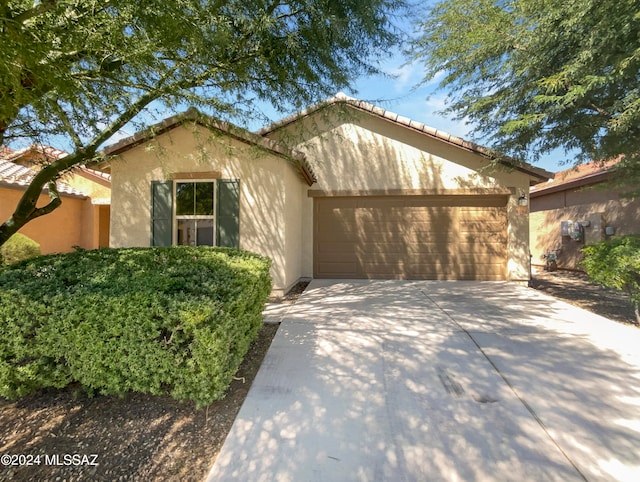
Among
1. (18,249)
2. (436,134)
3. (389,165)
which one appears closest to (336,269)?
(389,165)

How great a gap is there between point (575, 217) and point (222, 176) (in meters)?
12.9

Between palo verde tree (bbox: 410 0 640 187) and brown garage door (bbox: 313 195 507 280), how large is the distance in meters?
2.06

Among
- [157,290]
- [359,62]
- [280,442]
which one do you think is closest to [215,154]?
[359,62]

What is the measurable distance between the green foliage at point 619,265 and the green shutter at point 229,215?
6891mm

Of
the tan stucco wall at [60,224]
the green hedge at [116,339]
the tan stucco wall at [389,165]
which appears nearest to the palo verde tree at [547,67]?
the tan stucco wall at [389,165]

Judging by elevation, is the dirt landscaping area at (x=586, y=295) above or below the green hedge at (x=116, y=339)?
below

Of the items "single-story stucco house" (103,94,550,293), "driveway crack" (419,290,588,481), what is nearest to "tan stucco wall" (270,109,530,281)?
"single-story stucco house" (103,94,550,293)

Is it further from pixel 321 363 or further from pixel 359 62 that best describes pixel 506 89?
pixel 321 363

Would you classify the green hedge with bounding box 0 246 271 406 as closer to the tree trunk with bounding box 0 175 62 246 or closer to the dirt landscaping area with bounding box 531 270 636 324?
Result: the tree trunk with bounding box 0 175 62 246

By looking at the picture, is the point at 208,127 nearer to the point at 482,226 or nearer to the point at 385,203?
the point at 385,203

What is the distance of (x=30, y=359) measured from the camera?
251cm

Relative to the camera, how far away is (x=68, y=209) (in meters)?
10.8

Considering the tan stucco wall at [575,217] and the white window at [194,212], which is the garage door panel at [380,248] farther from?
the tan stucco wall at [575,217]

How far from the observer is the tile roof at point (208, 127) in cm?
547
